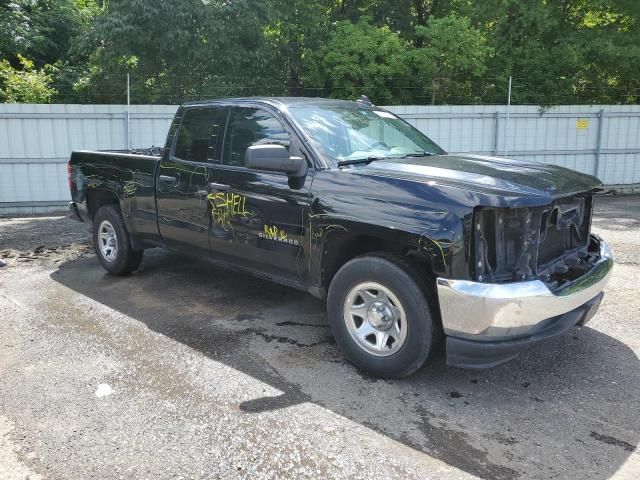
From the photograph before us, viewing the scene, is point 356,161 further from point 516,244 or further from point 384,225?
point 516,244

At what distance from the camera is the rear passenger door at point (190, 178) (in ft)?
17.5

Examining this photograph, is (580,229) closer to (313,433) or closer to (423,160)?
(423,160)

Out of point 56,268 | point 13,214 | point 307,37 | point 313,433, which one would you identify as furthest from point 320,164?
point 307,37

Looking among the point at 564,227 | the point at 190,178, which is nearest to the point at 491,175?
the point at 564,227

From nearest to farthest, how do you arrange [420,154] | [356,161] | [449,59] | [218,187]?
[356,161] < [420,154] < [218,187] < [449,59]

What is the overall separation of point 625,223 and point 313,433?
27.5ft

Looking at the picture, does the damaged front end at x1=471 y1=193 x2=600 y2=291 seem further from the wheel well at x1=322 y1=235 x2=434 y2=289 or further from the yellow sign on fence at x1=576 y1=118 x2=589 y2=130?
the yellow sign on fence at x1=576 y1=118 x2=589 y2=130

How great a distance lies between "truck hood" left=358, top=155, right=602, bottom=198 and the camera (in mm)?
3695

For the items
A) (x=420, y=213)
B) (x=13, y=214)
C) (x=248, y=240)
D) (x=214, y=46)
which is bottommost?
(x=13, y=214)

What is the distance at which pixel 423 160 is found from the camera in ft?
15.1

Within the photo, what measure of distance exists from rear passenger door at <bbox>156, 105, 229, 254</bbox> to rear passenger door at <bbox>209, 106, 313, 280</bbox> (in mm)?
135

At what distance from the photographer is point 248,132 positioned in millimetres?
5074

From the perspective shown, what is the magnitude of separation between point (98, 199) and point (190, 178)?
81.5 inches

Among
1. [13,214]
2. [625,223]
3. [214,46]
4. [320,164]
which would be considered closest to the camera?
[320,164]
